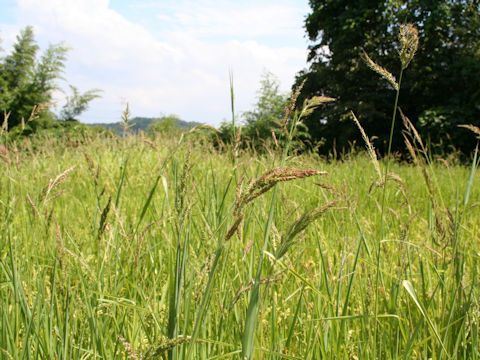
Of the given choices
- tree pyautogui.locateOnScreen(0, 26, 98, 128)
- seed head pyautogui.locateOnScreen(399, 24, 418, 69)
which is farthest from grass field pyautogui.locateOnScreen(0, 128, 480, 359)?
tree pyautogui.locateOnScreen(0, 26, 98, 128)

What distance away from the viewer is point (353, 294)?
161cm

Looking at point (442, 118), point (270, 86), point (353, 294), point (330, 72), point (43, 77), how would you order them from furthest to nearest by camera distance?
point (270, 86), point (330, 72), point (442, 118), point (43, 77), point (353, 294)

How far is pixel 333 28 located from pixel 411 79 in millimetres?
4765

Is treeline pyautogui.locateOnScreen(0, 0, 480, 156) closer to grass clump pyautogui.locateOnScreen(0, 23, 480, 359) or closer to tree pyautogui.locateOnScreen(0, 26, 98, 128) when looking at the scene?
tree pyautogui.locateOnScreen(0, 26, 98, 128)

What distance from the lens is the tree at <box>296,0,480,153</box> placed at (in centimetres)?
1639

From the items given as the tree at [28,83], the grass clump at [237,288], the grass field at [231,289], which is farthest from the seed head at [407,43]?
the tree at [28,83]

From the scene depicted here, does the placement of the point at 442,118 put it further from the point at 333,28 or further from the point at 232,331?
the point at 232,331

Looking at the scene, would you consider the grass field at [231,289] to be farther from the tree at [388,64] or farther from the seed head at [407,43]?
the tree at [388,64]

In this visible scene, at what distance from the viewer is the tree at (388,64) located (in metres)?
16.4

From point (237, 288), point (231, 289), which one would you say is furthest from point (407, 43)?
point (237, 288)

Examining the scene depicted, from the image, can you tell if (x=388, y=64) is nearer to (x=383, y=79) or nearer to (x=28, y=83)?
Answer: (x=383, y=79)

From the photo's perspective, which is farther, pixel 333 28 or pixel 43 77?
pixel 333 28

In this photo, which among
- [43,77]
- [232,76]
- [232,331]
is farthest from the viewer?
[43,77]

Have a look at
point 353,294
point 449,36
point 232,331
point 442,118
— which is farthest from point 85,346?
point 449,36
